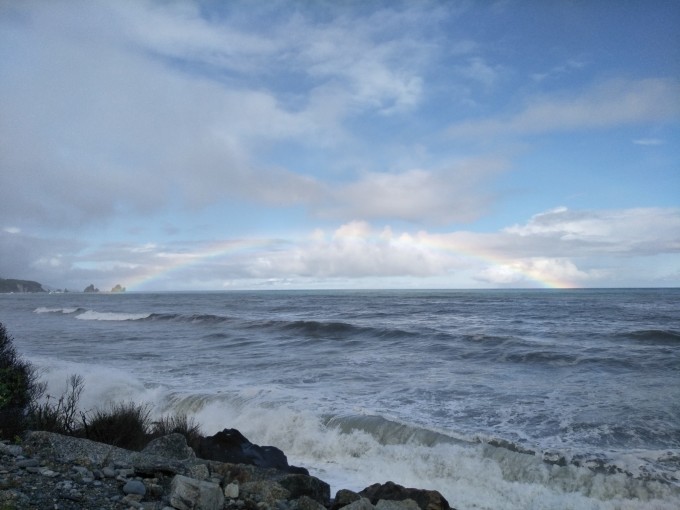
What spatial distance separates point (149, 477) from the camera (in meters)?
5.50

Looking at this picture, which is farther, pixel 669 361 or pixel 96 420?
pixel 669 361

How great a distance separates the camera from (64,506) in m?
4.43

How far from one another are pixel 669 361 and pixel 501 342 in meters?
7.55

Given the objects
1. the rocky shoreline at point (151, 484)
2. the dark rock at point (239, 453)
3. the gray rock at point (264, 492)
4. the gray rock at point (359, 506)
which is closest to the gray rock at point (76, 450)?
the rocky shoreline at point (151, 484)

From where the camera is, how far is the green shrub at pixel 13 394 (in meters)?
6.88

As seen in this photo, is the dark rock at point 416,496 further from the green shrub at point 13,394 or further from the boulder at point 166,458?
the green shrub at point 13,394

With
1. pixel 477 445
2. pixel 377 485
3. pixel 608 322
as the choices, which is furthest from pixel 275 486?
pixel 608 322

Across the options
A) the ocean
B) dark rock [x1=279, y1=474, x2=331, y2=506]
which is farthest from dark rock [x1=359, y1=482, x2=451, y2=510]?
the ocean

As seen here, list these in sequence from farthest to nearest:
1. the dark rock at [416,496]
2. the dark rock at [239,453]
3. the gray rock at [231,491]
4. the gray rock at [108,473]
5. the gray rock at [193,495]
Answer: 1. the dark rock at [239,453]
2. the dark rock at [416,496]
3. the gray rock at [231,491]
4. the gray rock at [108,473]
5. the gray rock at [193,495]

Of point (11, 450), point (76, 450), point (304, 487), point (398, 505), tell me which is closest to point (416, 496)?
point (398, 505)

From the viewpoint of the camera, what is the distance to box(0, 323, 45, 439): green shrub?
6879mm

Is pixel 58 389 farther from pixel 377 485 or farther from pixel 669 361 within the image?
pixel 669 361

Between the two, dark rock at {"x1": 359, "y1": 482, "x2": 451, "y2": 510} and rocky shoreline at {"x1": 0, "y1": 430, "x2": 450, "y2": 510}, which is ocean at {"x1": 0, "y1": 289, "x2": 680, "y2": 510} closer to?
dark rock at {"x1": 359, "y1": 482, "x2": 451, "y2": 510}

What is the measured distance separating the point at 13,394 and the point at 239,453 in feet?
16.3
